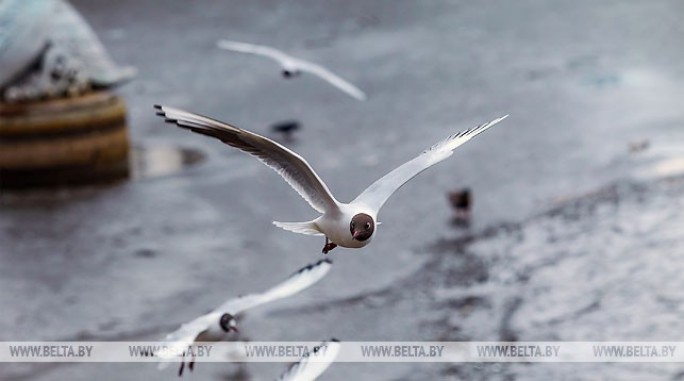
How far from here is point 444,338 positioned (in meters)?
10.9

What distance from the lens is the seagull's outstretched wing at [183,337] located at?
7885 millimetres

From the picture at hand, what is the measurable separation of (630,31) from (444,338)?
1144 centimetres

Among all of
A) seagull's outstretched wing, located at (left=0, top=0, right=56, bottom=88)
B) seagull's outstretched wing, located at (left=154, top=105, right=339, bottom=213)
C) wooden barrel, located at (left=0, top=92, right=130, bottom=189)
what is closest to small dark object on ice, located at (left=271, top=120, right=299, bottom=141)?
wooden barrel, located at (left=0, top=92, right=130, bottom=189)

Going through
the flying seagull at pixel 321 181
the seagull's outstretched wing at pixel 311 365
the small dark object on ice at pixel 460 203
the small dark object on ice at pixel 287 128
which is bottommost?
the seagull's outstretched wing at pixel 311 365

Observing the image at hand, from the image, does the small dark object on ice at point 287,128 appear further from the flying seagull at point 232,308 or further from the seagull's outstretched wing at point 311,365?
the seagull's outstretched wing at point 311,365

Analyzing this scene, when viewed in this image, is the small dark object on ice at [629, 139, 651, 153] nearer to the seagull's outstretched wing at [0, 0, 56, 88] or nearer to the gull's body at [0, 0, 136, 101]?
the gull's body at [0, 0, 136, 101]

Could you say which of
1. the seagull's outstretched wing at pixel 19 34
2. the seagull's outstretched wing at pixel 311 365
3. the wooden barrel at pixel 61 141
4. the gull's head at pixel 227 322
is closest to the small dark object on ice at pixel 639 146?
the wooden barrel at pixel 61 141

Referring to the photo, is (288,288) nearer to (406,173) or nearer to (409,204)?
(406,173)

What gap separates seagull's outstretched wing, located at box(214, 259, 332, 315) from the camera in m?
8.48

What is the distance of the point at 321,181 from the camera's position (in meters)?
6.77

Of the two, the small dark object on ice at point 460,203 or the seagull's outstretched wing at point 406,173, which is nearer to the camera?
the seagull's outstretched wing at point 406,173

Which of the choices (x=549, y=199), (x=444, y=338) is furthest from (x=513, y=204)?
(x=444, y=338)

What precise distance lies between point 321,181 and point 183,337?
1.96m

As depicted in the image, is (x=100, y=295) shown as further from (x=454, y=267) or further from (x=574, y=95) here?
(x=574, y=95)
